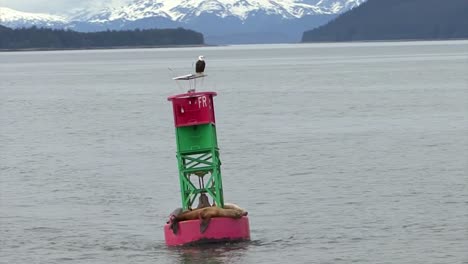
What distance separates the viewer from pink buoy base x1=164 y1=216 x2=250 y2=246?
29.7m

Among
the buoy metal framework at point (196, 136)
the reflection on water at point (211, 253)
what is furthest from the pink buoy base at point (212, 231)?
the buoy metal framework at point (196, 136)

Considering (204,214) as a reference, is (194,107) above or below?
above

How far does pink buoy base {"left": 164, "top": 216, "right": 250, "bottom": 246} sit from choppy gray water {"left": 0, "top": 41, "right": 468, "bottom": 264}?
0.74 ft

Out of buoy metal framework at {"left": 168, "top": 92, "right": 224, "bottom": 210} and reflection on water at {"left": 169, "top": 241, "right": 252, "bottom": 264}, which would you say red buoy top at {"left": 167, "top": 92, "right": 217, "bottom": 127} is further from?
reflection on water at {"left": 169, "top": 241, "right": 252, "bottom": 264}

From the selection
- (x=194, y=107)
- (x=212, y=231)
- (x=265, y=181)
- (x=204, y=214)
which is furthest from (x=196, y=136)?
(x=265, y=181)

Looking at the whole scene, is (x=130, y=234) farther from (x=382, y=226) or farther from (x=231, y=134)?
(x=231, y=134)

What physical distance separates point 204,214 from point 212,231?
498 mm

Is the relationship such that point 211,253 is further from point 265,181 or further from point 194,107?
point 265,181

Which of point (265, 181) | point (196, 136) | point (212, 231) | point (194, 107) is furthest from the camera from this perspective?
point (265, 181)

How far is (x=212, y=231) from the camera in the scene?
29.7 meters

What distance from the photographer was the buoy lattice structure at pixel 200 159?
29.4 m

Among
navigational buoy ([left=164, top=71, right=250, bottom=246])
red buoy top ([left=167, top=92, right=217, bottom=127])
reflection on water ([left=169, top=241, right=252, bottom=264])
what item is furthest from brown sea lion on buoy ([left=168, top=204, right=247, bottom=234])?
red buoy top ([left=167, top=92, right=217, bottom=127])

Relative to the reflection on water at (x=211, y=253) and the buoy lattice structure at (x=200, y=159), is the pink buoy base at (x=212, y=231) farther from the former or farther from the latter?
the reflection on water at (x=211, y=253)

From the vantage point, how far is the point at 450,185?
40.9 metres
